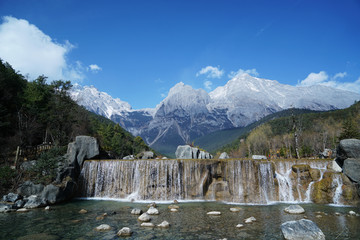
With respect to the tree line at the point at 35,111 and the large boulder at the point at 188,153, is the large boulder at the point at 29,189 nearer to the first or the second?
the tree line at the point at 35,111

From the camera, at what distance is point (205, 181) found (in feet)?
76.3

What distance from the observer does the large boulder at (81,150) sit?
86.1ft

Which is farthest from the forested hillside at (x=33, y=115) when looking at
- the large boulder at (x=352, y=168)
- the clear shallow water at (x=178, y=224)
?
the large boulder at (x=352, y=168)

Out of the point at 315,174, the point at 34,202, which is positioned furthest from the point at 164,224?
the point at 315,174

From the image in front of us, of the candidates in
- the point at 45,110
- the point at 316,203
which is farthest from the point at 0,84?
the point at 316,203

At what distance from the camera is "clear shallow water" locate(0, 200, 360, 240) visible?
11.5m

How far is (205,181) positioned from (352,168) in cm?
1429

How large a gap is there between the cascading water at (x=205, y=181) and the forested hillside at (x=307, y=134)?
81.7 feet

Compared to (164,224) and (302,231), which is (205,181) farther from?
(302,231)

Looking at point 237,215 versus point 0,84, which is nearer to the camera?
point 237,215

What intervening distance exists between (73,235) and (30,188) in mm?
11915

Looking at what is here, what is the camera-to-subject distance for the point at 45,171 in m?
22.9

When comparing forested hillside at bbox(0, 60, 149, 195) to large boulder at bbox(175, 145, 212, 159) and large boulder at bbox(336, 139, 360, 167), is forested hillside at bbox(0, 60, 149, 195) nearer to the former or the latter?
large boulder at bbox(175, 145, 212, 159)

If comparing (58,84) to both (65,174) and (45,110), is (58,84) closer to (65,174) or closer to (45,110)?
(45,110)
